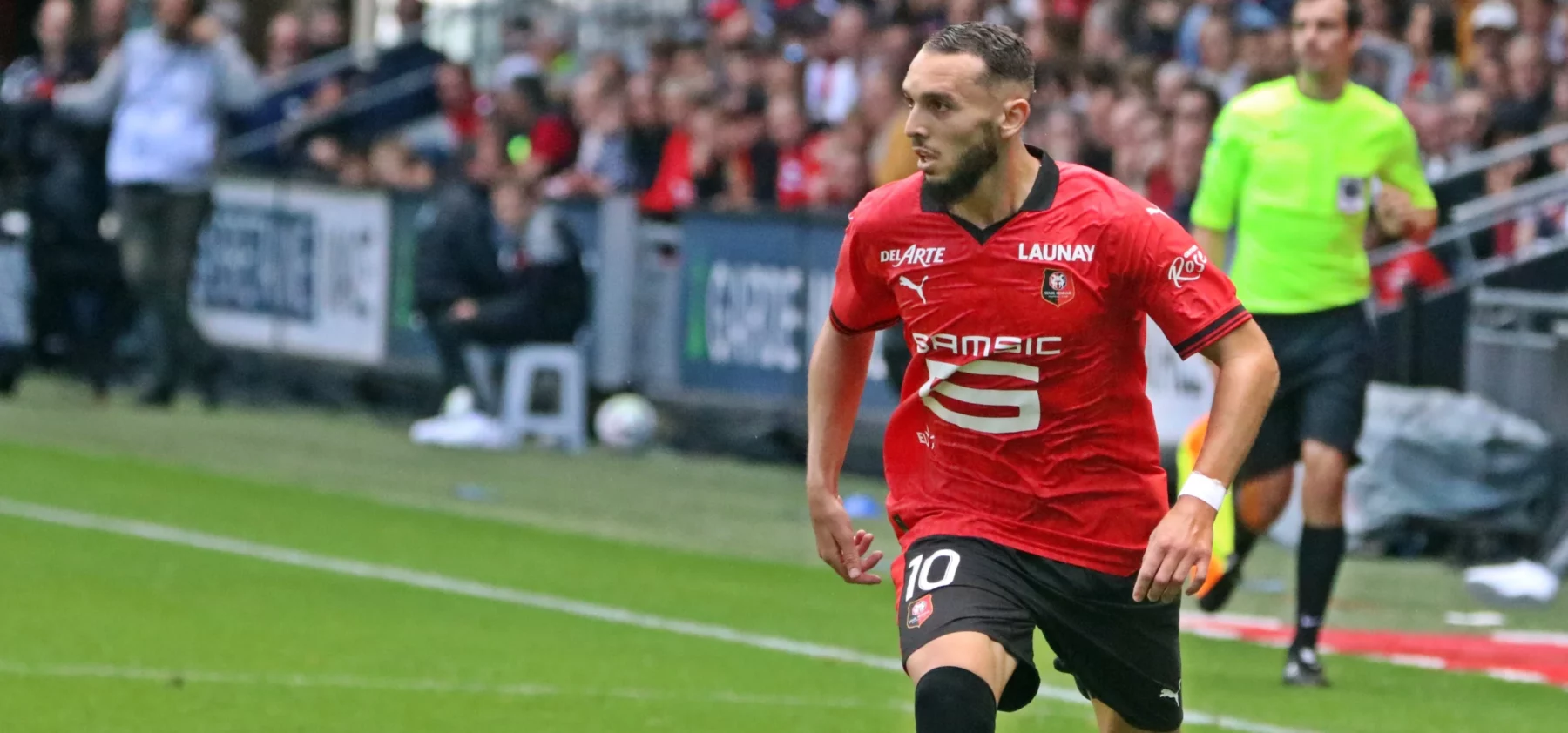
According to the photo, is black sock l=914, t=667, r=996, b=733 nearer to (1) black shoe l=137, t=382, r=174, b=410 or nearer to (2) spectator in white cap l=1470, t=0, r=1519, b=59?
(2) spectator in white cap l=1470, t=0, r=1519, b=59

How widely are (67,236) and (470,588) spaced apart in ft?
30.6

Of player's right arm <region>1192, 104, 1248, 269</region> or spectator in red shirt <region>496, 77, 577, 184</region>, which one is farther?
spectator in red shirt <region>496, 77, 577, 184</region>

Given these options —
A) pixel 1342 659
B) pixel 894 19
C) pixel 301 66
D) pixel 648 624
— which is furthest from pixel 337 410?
pixel 1342 659

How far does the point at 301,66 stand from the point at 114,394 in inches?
268

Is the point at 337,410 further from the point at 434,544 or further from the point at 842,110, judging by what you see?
the point at 434,544

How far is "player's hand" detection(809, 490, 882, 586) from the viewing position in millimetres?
5668

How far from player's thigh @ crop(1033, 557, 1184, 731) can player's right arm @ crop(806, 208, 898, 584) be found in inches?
15.9

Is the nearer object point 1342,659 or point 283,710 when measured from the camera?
point 283,710

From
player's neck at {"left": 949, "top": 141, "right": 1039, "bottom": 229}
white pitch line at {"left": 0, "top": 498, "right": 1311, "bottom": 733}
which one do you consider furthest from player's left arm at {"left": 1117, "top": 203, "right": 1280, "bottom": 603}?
white pitch line at {"left": 0, "top": 498, "right": 1311, "bottom": 733}

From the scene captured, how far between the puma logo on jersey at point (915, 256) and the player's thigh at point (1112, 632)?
0.66 m

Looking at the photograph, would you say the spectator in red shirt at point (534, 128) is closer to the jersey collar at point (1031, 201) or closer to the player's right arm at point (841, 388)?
the player's right arm at point (841, 388)

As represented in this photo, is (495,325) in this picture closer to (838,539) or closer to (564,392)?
(564,392)

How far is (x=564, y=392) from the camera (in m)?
17.2

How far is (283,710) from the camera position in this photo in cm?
814
